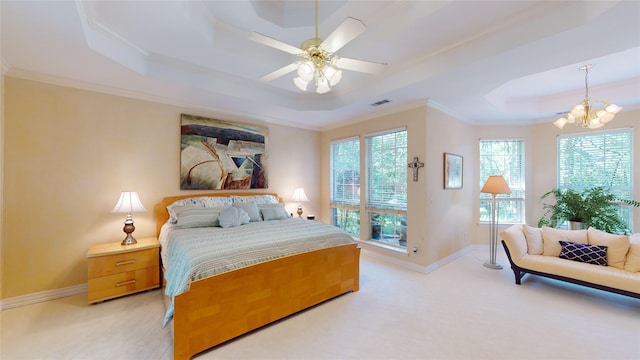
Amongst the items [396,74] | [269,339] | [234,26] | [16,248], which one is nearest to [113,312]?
[16,248]

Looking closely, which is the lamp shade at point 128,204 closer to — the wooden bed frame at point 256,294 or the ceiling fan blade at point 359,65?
the wooden bed frame at point 256,294

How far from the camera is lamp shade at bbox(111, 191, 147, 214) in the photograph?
2.92 m

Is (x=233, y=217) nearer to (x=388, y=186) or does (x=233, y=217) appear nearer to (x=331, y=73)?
(x=331, y=73)

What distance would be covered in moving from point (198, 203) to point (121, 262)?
1.12m

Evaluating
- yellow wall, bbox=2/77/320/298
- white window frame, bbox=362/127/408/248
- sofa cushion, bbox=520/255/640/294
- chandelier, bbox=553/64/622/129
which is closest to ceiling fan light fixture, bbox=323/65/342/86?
white window frame, bbox=362/127/408/248

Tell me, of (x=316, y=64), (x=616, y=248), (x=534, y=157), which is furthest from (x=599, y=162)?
(x=316, y=64)

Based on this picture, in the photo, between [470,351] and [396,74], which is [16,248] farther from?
[396,74]

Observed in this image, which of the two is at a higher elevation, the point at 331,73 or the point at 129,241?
the point at 331,73

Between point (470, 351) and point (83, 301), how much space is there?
4.02m

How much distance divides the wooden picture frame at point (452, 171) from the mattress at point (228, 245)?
82.6 inches

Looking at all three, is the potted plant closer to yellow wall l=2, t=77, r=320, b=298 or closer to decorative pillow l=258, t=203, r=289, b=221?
decorative pillow l=258, t=203, r=289, b=221

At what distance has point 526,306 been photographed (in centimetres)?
263

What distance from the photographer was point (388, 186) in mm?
4230

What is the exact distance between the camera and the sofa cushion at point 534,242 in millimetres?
3297
